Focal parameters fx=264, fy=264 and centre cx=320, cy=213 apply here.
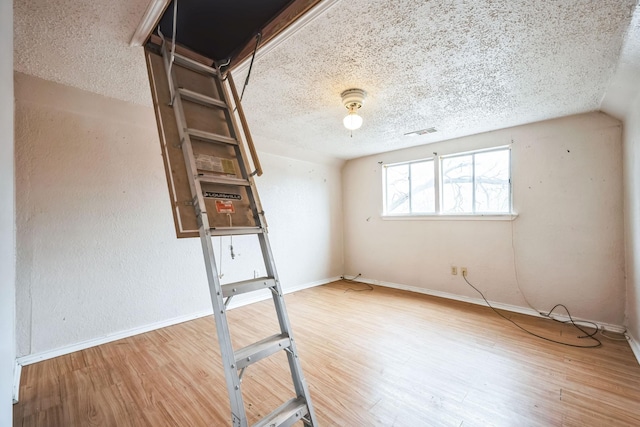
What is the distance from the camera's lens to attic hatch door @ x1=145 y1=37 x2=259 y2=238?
133 centimetres

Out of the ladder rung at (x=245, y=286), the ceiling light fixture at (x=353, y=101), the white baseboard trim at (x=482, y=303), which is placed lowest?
the white baseboard trim at (x=482, y=303)

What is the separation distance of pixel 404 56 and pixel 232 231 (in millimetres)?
1630

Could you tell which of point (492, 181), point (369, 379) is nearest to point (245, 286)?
point (369, 379)

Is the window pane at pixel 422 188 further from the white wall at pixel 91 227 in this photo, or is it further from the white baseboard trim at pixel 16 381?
the white baseboard trim at pixel 16 381

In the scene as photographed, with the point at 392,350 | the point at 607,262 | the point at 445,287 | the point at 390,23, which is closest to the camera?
the point at 390,23

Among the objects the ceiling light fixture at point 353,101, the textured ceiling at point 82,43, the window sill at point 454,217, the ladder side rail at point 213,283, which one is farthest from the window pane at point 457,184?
the textured ceiling at point 82,43

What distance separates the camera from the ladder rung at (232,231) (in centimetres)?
125

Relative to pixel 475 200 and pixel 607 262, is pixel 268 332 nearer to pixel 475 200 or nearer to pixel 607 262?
pixel 475 200

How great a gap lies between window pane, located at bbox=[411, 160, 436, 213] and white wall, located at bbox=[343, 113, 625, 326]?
0.63 ft

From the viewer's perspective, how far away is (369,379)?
1.90 metres

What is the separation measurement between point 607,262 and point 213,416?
12.6ft

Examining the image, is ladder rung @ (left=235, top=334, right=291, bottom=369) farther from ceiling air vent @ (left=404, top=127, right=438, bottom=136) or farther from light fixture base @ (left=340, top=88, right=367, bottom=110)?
ceiling air vent @ (left=404, top=127, right=438, bottom=136)

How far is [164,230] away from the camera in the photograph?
291 centimetres

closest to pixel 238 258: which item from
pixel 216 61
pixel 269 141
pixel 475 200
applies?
pixel 269 141
